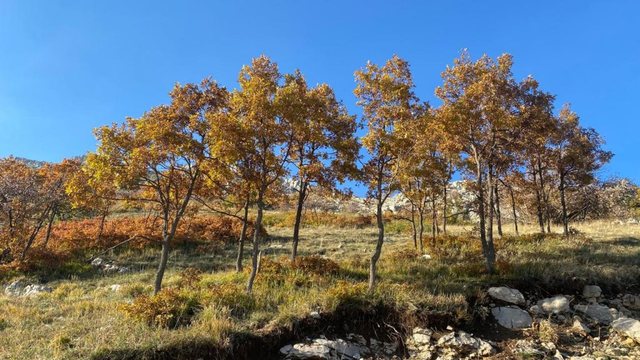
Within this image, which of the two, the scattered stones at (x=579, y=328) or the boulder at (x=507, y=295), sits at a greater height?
the boulder at (x=507, y=295)

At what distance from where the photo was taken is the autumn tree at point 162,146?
12.5 metres

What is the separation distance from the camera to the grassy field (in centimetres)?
916

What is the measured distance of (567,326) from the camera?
11.9m

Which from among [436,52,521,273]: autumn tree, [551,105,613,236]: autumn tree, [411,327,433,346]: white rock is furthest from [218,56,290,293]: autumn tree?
[551,105,613,236]: autumn tree

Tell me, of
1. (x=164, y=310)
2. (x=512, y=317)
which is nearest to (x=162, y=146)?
(x=164, y=310)

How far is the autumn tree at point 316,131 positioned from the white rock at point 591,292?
8099mm

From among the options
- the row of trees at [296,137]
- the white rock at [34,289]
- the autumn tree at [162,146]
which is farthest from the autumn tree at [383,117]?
the white rock at [34,289]

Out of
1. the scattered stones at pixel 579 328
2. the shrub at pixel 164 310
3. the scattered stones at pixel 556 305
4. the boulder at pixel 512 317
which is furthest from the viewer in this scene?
the scattered stones at pixel 556 305

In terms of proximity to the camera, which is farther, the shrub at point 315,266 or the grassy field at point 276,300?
the shrub at point 315,266

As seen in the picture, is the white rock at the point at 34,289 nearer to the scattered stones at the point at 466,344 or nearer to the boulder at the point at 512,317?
the scattered stones at the point at 466,344

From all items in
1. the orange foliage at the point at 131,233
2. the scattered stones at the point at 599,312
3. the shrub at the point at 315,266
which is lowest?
the scattered stones at the point at 599,312

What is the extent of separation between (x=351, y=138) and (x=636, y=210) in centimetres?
4436

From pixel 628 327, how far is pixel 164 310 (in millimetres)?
11241

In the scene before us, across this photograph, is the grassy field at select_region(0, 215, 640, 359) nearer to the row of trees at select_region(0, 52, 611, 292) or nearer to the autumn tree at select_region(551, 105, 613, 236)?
the row of trees at select_region(0, 52, 611, 292)
